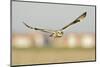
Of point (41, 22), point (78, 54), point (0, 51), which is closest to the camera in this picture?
point (0, 51)

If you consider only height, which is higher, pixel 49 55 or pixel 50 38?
pixel 50 38

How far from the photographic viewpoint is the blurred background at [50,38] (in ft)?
7.95

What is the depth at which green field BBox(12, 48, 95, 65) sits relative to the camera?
2418mm

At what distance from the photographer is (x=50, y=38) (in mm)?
2557

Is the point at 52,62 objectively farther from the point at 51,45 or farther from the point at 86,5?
the point at 86,5

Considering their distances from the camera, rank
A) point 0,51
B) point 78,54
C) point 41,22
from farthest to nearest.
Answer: point 78,54 → point 41,22 → point 0,51

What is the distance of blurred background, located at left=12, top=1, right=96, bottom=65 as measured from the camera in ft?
7.95

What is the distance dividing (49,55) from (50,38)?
199 mm

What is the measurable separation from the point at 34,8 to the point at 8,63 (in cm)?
68

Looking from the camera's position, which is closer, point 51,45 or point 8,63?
point 8,63

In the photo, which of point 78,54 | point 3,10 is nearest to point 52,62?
point 78,54

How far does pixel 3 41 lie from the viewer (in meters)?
2.36

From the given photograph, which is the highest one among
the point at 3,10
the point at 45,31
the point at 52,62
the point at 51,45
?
the point at 3,10

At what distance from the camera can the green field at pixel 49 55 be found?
7.93 feet
